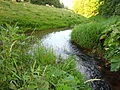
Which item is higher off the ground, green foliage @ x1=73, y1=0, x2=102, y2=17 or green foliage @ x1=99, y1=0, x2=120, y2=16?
green foliage @ x1=73, y1=0, x2=102, y2=17

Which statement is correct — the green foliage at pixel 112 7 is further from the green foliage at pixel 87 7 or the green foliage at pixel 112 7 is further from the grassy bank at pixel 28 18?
the green foliage at pixel 87 7

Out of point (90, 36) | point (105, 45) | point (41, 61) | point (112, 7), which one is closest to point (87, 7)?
point (112, 7)

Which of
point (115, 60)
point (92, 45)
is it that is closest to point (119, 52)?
point (115, 60)

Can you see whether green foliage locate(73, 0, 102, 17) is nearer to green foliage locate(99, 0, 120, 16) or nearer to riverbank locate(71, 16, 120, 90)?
green foliage locate(99, 0, 120, 16)

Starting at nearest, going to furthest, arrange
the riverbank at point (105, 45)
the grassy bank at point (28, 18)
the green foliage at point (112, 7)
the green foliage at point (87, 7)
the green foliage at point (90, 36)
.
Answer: the riverbank at point (105, 45)
the green foliage at point (90, 36)
the green foliage at point (112, 7)
the grassy bank at point (28, 18)
the green foliage at point (87, 7)

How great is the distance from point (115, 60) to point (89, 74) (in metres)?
1.42

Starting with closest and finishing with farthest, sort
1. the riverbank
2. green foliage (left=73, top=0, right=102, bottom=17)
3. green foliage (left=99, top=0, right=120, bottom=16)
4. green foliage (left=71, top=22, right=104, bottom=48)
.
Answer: the riverbank, green foliage (left=71, top=22, right=104, bottom=48), green foliage (left=99, top=0, right=120, bottom=16), green foliage (left=73, top=0, right=102, bottom=17)

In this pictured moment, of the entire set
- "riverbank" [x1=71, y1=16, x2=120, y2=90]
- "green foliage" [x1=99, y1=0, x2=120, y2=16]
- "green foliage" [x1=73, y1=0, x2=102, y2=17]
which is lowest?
"riverbank" [x1=71, y1=16, x2=120, y2=90]

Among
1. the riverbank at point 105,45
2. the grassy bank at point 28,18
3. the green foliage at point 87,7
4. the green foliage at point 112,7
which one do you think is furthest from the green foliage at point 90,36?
the green foliage at point 87,7

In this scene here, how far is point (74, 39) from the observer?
916 centimetres

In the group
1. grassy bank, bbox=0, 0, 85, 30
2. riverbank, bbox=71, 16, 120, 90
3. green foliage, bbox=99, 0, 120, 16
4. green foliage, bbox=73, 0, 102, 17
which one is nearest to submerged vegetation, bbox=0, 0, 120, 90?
riverbank, bbox=71, 16, 120, 90

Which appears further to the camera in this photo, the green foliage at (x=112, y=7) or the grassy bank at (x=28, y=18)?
the grassy bank at (x=28, y=18)

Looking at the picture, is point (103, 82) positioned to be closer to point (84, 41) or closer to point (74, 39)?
point (84, 41)

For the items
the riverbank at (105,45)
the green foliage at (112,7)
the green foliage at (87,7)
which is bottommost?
the riverbank at (105,45)
